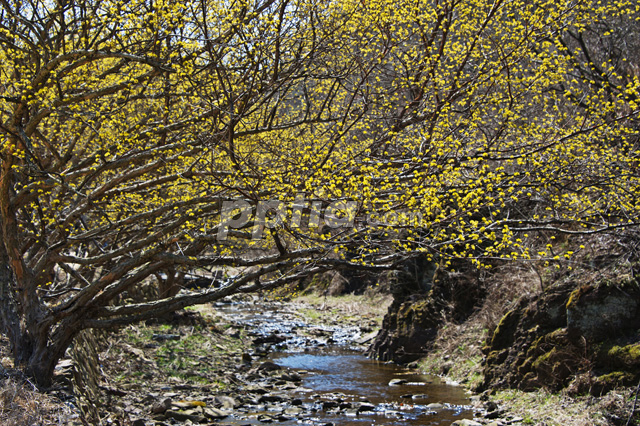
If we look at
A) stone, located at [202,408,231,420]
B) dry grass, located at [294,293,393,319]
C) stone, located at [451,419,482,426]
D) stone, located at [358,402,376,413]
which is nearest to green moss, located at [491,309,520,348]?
stone, located at [451,419,482,426]

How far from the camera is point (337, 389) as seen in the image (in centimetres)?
1159

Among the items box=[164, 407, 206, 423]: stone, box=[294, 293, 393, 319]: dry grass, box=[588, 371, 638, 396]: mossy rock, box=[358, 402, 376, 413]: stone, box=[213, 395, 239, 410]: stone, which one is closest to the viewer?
box=[588, 371, 638, 396]: mossy rock

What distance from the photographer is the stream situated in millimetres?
9398

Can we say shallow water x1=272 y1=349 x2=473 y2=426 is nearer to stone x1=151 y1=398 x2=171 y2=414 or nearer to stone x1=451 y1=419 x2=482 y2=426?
stone x1=451 y1=419 x2=482 y2=426

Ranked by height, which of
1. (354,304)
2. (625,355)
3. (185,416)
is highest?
(625,355)

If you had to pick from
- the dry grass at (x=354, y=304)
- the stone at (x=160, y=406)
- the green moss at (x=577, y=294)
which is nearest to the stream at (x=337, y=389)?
the stone at (x=160, y=406)

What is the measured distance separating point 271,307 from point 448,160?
22723 mm

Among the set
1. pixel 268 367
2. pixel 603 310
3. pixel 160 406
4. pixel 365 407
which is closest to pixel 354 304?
pixel 268 367

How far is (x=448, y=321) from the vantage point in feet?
47.2

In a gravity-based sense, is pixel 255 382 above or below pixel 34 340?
below

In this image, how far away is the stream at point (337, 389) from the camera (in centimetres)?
940

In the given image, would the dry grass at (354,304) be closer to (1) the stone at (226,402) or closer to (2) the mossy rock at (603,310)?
(1) the stone at (226,402)

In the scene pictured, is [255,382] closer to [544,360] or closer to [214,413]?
[214,413]

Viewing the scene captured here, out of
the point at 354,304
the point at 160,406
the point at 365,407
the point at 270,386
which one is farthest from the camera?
the point at 354,304
